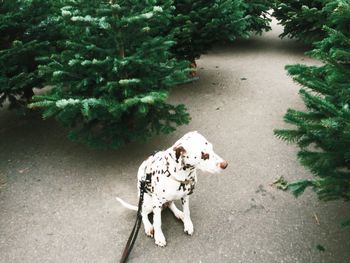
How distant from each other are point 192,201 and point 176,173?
1.27m

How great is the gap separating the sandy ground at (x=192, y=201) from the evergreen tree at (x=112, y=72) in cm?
67

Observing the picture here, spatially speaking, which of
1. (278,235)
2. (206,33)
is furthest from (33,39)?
(278,235)

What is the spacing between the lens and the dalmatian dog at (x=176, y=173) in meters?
3.48

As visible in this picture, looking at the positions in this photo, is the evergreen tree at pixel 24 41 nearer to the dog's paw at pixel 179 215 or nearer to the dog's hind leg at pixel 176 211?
the dog's hind leg at pixel 176 211

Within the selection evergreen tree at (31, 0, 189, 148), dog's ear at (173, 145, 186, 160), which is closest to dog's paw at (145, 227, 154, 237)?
dog's ear at (173, 145, 186, 160)

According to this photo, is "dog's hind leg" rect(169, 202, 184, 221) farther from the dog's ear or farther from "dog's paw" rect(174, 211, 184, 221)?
the dog's ear

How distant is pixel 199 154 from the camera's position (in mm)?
3475

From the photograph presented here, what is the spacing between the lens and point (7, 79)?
5430 millimetres

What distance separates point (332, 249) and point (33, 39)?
18.0 ft

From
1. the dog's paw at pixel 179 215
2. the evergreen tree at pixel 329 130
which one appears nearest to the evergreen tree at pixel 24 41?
the dog's paw at pixel 179 215

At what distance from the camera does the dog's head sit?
3469 millimetres

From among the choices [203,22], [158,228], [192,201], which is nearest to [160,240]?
[158,228]

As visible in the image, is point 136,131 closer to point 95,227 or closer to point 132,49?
point 132,49

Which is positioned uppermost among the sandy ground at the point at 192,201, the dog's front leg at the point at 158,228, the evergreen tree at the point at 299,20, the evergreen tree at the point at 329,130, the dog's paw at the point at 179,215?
the evergreen tree at the point at 329,130
